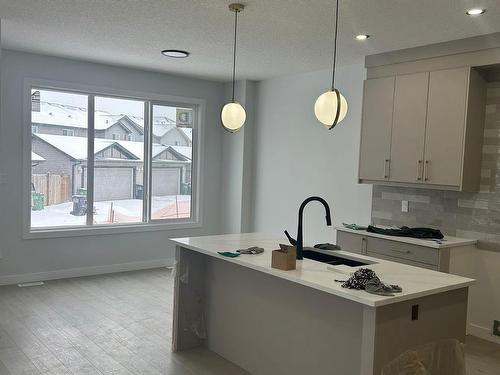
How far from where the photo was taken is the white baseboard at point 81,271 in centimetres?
531

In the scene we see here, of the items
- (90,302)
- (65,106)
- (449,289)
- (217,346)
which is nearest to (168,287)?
(90,302)

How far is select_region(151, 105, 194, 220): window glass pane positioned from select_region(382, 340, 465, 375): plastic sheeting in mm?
4668

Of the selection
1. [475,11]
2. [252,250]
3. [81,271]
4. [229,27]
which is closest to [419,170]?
[475,11]

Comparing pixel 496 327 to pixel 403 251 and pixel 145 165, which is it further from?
pixel 145 165

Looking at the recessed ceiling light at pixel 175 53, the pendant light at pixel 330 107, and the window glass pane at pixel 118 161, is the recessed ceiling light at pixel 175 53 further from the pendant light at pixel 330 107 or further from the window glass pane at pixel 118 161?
the pendant light at pixel 330 107

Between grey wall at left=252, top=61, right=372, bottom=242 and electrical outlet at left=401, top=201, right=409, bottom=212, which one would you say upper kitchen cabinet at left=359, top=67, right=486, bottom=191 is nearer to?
electrical outlet at left=401, top=201, right=409, bottom=212

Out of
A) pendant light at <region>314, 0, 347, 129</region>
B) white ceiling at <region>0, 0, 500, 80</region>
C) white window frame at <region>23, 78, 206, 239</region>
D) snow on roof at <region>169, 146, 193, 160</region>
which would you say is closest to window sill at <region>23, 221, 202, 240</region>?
white window frame at <region>23, 78, 206, 239</region>

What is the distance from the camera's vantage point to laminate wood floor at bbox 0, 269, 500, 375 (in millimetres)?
3307

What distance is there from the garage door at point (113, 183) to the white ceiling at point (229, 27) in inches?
58.0

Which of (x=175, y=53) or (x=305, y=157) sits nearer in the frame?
(x=175, y=53)

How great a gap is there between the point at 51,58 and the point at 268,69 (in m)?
2.53

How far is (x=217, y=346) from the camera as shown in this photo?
362 centimetres

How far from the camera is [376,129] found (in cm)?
463

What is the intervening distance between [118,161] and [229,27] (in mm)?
2864
